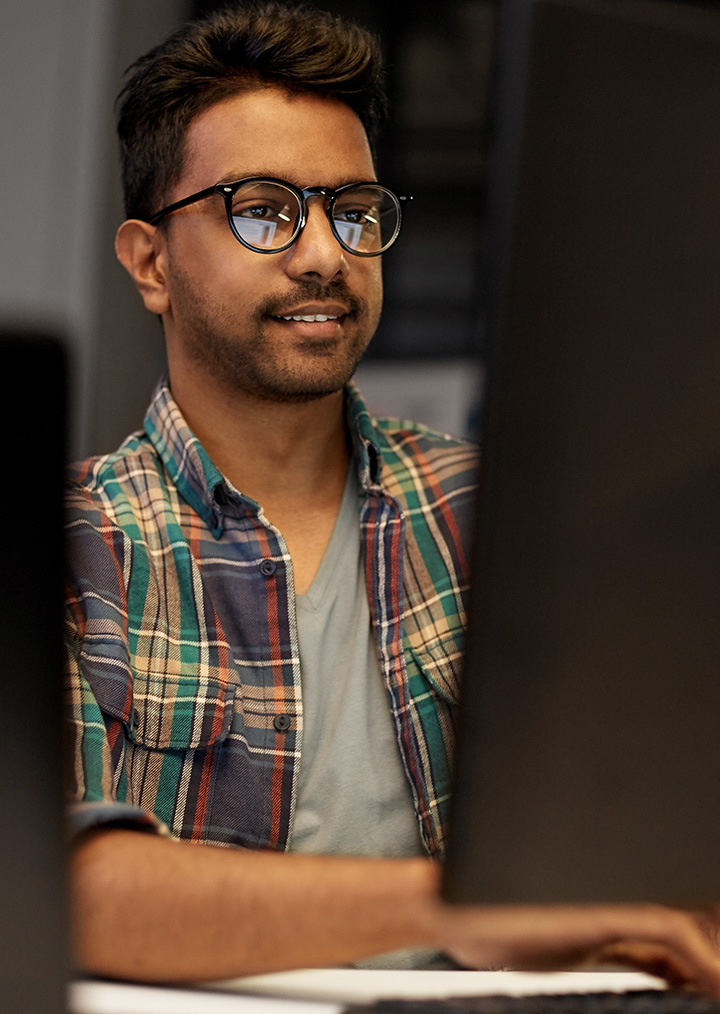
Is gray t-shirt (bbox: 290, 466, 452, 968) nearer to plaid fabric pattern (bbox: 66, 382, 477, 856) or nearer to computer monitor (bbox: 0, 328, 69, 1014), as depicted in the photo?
plaid fabric pattern (bbox: 66, 382, 477, 856)

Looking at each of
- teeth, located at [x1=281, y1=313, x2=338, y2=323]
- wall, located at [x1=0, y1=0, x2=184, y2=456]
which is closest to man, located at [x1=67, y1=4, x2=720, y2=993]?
teeth, located at [x1=281, y1=313, x2=338, y2=323]

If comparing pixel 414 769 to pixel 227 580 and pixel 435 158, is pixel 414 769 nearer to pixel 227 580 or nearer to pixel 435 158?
pixel 227 580

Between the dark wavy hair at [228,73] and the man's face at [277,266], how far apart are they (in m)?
0.02

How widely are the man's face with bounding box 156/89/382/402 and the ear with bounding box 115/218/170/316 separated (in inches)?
3.1

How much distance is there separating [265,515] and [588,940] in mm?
607

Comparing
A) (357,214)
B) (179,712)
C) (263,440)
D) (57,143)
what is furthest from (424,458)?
(57,143)

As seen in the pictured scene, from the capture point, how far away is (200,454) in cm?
101

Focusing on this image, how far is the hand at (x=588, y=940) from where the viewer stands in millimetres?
510

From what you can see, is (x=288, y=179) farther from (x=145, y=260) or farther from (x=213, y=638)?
(x=213, y=638)

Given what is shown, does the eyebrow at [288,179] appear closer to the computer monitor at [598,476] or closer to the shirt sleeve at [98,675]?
the shirt sleeve at [98,675]

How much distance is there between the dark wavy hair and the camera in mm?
989

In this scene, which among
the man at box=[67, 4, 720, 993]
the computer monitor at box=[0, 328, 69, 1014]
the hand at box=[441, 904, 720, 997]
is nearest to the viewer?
the computer monitor at box=[0, 328, 69, 1014]

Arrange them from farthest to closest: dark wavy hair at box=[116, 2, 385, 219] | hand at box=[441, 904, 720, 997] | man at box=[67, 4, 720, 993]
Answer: dark wavy hair at box=[116, 2, 385, 219] < man at box=[67, 4, 720, 993] < hand at box=[441, 904, 720, 997]

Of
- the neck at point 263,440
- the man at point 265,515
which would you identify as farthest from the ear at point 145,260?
the neck at point 263,440
